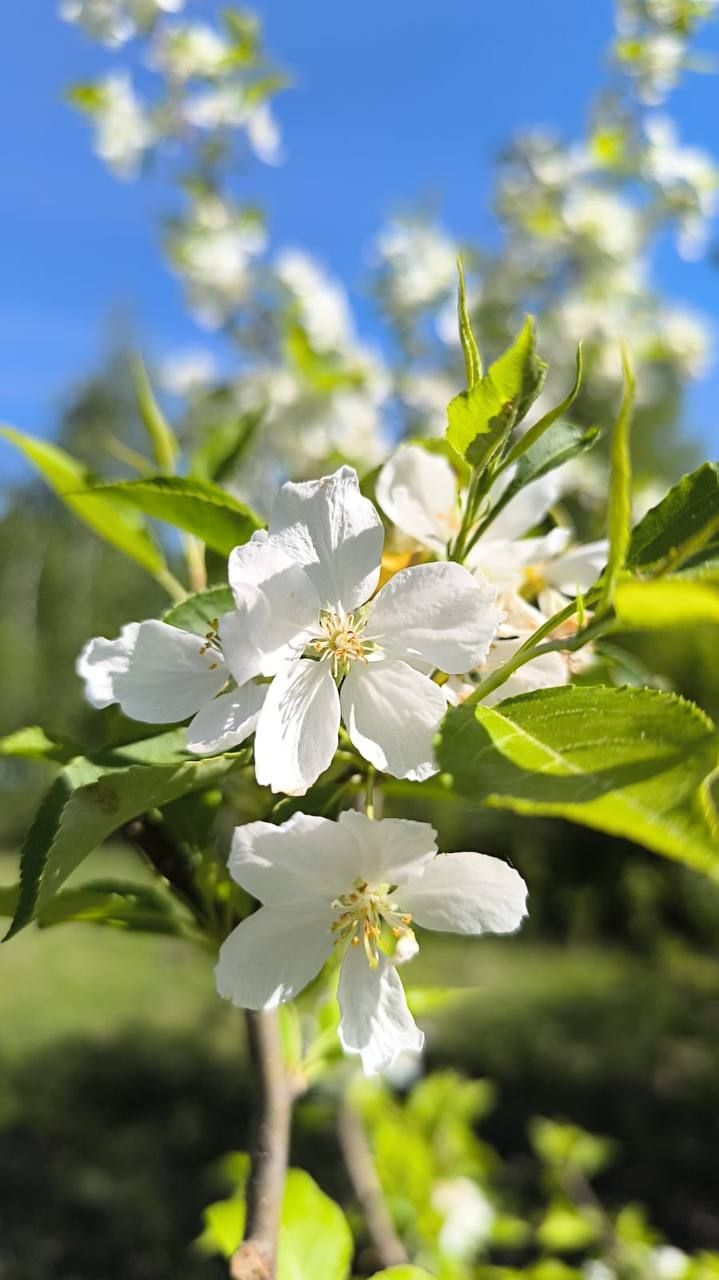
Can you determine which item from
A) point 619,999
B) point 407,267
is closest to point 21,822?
point 619,999

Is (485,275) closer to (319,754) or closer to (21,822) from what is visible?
(319,754)

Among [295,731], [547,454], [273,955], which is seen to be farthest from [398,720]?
[547,454]

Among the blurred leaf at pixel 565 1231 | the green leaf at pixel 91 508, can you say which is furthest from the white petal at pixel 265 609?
the blurred leaf at pixel 565 1231

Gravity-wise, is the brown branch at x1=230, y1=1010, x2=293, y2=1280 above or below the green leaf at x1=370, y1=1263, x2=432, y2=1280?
above

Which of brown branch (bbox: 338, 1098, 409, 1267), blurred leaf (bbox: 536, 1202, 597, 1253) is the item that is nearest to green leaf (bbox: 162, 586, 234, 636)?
brown branch (bbox: 338, 1098, 409, 1267)

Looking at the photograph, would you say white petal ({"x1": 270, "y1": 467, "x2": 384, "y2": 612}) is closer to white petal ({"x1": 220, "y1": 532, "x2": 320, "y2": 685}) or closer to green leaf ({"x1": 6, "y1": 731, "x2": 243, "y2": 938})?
white petal ({"x1": 220, "y1": 532, "x2": 320, "y2": 685})

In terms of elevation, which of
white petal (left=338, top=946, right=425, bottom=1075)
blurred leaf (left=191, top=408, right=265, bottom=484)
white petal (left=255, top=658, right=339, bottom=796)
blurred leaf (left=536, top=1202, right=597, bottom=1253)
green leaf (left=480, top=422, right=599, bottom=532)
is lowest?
blurred leaf (left=536, top=1202, right=597, bottom=1253)

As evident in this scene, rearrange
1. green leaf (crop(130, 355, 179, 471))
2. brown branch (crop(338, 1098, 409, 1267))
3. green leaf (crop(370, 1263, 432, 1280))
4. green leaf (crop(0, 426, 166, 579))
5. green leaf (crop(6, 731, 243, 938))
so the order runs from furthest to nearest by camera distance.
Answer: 1. brown branch (crop(338, 1098, 409, 1267))
2. green leaf (crop(130, 355, 179, 471))
3. green leaf (crop(0, 426, 166, 579))
4. green leaf (crop(370, 1263, 432, 1280))
5. green leaf (crop(6, 731, 243, 938))

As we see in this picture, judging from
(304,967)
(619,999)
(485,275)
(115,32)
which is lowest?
(619,999)
